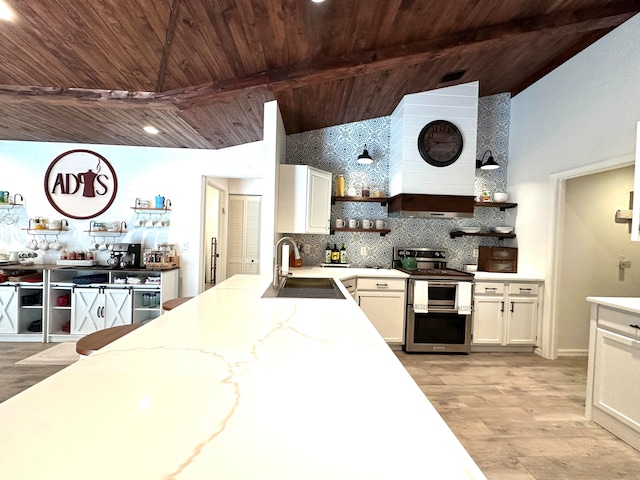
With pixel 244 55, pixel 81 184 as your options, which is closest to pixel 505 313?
pixel 244 55

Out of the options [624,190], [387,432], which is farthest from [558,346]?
[387,432]

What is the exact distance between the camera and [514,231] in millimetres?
4066

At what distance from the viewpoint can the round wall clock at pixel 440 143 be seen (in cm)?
366

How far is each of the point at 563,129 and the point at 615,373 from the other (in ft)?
8.13

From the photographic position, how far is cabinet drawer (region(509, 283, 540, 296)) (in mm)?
3615

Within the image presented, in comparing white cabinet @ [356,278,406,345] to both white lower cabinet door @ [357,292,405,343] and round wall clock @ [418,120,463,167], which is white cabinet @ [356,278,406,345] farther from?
round wall clock @ [418,120,463,167]

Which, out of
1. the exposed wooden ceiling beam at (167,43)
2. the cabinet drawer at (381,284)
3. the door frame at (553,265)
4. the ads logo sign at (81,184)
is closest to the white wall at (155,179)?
the ads logo sign at (81,184)

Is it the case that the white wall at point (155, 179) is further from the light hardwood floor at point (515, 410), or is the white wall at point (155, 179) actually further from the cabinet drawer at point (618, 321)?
the cabinet drawer at point (618, 321)

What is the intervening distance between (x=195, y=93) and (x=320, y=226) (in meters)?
1.75

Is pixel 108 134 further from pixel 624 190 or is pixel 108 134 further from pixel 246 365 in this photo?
pixel 624 190

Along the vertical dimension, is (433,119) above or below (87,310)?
above

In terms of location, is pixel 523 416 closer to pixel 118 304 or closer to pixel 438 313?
pixel 438 313

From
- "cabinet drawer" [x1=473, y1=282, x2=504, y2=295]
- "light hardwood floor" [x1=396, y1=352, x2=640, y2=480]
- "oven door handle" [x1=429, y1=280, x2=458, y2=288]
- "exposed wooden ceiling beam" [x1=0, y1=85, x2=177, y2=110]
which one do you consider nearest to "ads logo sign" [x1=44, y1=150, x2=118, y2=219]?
"exposed wooden ceiling beam" [x1=0, y1=85, x2=177, y2=110]

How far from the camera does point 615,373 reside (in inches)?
83.0
